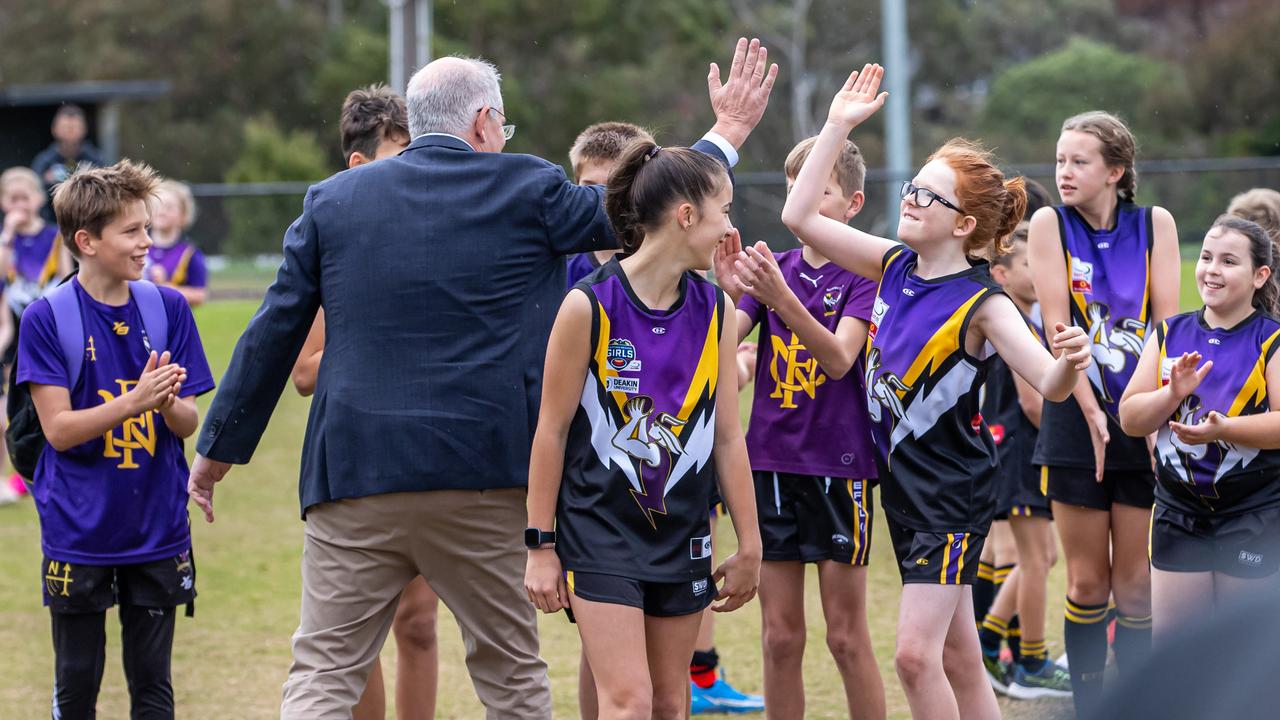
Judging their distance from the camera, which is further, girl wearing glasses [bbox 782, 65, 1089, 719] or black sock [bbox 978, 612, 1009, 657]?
black sock [bbox 978, 612, 1009, 657]

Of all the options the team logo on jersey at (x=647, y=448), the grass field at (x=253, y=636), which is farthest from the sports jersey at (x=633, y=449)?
the grass field at (x=253, y=636)

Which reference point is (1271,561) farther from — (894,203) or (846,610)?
(894,203)

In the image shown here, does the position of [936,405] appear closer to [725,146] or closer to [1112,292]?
[725,146]

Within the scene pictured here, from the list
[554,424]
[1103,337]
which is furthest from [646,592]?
[1103,337]

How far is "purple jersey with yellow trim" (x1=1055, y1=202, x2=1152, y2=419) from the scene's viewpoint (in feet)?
16.6

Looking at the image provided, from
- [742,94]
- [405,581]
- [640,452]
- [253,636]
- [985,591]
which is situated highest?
[742,94]

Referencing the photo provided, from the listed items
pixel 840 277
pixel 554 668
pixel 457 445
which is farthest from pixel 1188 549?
pixel 554 668

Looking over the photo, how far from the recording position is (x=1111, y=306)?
5059 millimetres

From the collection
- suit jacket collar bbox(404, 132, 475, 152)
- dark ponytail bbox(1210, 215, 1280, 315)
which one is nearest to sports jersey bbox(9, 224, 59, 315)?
suit jacket collar bbox(404, 132, 475, 152)

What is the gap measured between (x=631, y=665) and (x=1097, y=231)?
2571 mm

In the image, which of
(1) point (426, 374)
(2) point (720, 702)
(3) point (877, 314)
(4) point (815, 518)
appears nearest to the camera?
(1) point (426, 374)

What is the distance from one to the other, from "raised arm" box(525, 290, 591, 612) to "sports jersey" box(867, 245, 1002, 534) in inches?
41.1

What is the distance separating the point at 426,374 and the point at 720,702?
8.22 feet

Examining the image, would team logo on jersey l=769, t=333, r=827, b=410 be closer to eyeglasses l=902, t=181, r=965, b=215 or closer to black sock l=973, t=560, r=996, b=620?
eyeglasses l=902, t=181, r=965, b=215
